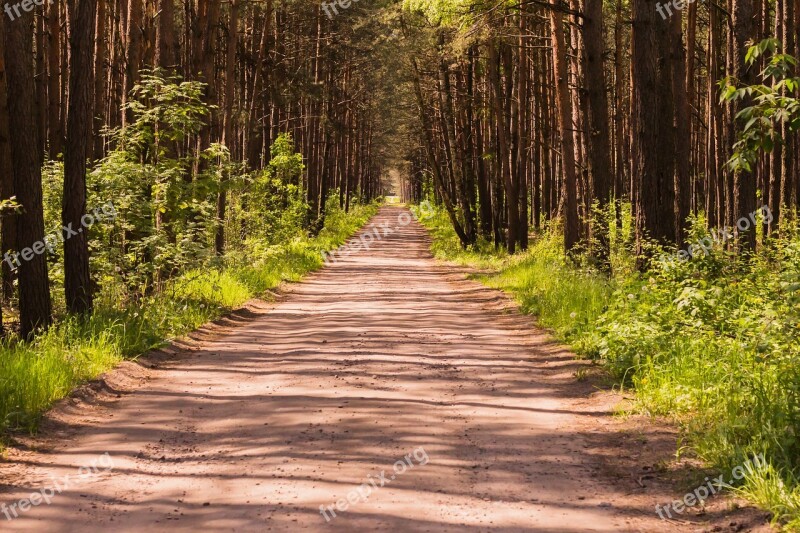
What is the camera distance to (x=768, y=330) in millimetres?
7383

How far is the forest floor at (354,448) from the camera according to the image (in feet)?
17.4

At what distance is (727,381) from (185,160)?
34.3ft

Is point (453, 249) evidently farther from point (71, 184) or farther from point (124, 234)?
point (71, 184)

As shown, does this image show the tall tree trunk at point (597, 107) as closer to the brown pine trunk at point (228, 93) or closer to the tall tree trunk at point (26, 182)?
the brown pine trunk at point (228, 93)

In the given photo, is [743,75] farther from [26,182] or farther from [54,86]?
[54,86]

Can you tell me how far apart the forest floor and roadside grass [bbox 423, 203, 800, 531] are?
26 centimetres

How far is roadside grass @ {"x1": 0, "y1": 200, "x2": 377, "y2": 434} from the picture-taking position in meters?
7.85

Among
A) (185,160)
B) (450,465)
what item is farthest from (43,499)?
(185,160)

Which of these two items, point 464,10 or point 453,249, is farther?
point 453,249

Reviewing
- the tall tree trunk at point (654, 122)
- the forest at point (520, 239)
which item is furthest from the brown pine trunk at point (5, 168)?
the tall tree trunk at point (654, 122)

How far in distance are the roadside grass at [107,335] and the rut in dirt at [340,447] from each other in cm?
53

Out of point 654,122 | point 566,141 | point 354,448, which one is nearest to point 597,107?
point 566,141

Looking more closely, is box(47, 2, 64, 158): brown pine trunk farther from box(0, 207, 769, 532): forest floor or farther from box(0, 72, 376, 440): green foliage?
box(0, 207, 769, 532): forest floor

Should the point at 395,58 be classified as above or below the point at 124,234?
above
